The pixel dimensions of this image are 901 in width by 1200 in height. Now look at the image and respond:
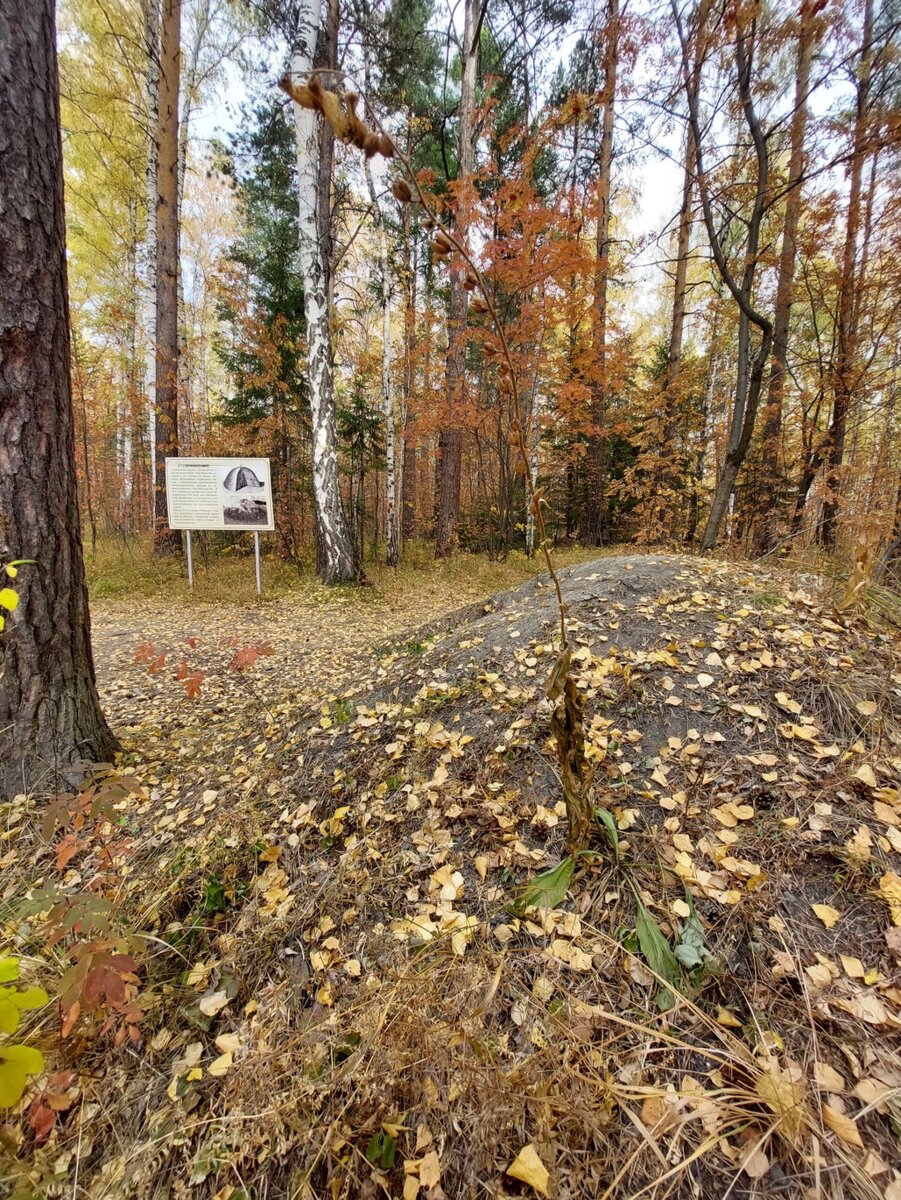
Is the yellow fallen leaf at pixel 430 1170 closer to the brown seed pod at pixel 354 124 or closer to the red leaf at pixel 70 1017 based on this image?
the red leaf at pixel 70 1017

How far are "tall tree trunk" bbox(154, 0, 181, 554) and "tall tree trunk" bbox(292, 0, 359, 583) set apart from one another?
234 centimetres

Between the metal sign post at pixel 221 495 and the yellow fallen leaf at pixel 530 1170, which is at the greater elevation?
the metal sign post at pixel 221 495

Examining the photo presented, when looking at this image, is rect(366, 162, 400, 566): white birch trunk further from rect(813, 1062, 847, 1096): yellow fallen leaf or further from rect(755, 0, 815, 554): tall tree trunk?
rect(813, 1062, 847, 1096): yellow fallen leaf

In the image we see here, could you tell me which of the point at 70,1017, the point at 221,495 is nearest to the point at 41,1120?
the point at 70,1017

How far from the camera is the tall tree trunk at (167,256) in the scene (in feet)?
23.2

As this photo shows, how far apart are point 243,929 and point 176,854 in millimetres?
556

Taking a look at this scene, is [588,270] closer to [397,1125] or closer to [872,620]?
[872,620]

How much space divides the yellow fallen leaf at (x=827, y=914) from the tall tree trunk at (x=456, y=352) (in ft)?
25.9

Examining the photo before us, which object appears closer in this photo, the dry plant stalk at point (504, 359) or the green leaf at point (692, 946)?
the dry plant stalk at point (504, 359)

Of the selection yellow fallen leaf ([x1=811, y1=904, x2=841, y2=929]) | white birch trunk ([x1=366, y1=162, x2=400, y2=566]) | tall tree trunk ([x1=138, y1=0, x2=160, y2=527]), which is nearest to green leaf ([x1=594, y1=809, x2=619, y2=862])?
yellow fallen leaf ([x1=811, y1=904, x2=841, y2=929])

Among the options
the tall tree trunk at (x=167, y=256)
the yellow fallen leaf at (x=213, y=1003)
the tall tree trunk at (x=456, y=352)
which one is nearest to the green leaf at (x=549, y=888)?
the yellow fallen leaf at (x=213, y=1003)

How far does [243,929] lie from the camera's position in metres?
1.56

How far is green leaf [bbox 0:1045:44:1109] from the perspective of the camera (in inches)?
30.7

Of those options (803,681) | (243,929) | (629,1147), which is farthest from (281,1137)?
(803,681)
